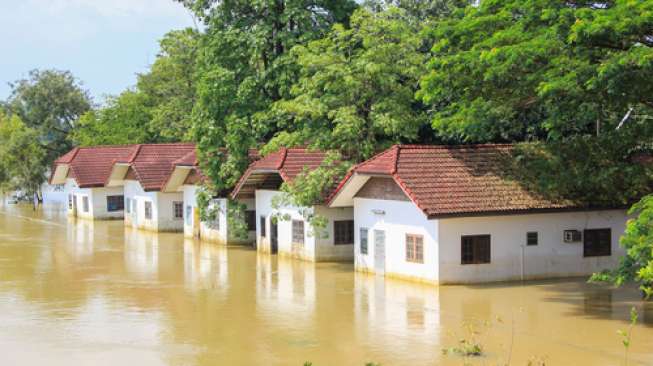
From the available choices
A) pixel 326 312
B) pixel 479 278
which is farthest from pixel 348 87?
pixel 326 312

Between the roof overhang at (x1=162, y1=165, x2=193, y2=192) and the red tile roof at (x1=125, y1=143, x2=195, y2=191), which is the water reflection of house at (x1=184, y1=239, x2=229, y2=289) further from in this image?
the red tile roof at (x1=125, y1=143, x2=195, y2=191)

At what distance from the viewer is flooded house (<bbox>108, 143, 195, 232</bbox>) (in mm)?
47375

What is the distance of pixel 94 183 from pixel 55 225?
136 inches

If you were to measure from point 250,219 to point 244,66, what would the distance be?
21.2 feet

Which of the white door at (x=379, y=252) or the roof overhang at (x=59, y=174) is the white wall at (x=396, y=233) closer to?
the white door at (x=379, y=252)

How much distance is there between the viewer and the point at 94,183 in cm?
5484

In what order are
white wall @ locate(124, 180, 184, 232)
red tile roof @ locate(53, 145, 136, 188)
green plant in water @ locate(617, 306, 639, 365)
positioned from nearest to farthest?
green plant in water @ locate(617, 306, 639, 365) → white wall @ locate(124, 180, 184, 232) → red tile roof @ locate(53, 145, 136, 188)

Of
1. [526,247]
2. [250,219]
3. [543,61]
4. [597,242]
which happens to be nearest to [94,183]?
[250,219]

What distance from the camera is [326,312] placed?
23.7 metres

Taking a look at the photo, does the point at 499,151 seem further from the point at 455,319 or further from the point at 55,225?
the point at 55,225

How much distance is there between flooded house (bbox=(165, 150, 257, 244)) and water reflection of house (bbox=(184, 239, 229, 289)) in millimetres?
533

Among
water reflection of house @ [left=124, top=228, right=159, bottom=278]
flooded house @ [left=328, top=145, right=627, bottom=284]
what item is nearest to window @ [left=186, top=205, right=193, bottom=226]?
water reflection of house @ [left=124, top=228, right=159, bottom=278]

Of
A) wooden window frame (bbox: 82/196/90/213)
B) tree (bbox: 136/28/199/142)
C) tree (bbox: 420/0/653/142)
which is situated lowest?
wooden window frame (bbox: 82/196/90/213)

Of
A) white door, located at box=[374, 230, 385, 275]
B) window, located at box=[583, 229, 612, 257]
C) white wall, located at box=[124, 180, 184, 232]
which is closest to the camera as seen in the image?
window, located at box=[583, 229, 612, 257]
